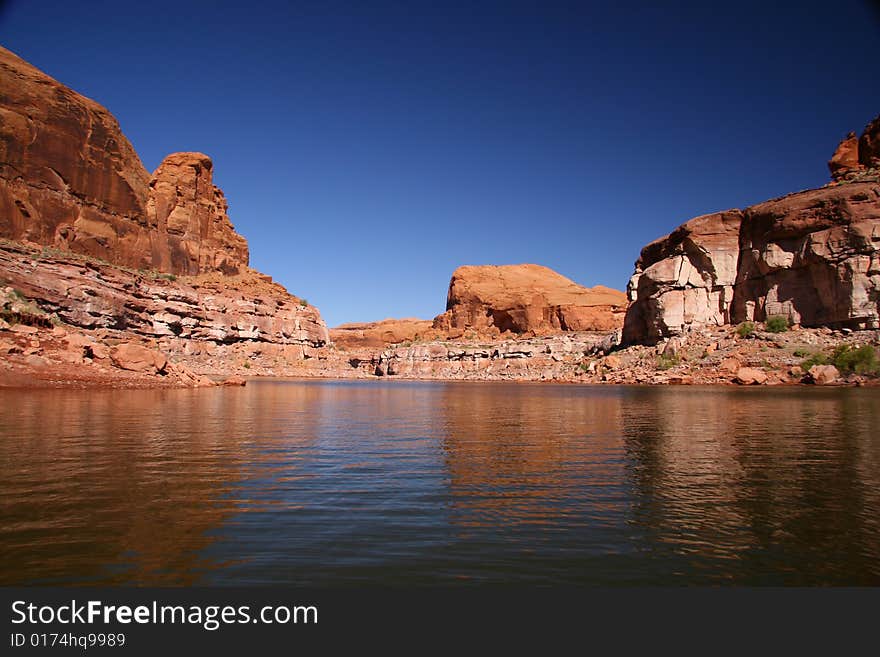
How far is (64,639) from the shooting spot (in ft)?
13.4

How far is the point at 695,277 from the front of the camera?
6644cm

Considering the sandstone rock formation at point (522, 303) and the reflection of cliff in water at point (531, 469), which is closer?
the reflection of cliff in water at point (531, 469)

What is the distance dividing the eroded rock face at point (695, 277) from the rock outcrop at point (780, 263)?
0.36 feet

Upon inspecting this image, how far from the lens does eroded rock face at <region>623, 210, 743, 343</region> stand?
64625 millimetres

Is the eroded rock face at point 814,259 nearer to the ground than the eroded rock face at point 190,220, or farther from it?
nearer to the ground

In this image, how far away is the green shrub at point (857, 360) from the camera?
4362cm

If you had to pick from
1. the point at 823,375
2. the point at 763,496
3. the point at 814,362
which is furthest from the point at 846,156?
the point at 763,496

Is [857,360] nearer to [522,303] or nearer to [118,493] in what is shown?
[118,493]

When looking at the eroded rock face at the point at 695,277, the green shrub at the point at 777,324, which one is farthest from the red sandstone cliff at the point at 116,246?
the green shrub at the point at 777,324

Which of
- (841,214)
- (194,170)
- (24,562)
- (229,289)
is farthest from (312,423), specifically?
(194,170)

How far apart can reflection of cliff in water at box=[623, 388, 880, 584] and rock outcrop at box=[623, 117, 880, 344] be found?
4304 cm

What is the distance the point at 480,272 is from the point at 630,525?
13449 centimetres

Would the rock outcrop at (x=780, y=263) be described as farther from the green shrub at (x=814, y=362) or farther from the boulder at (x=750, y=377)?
the boulder at (x=750, y=377)

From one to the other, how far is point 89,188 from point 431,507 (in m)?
94.6
